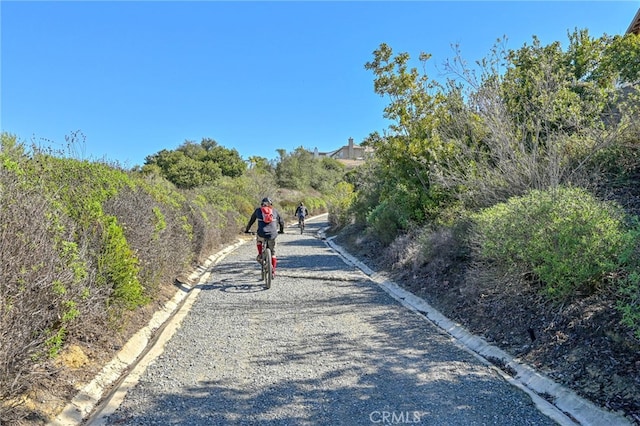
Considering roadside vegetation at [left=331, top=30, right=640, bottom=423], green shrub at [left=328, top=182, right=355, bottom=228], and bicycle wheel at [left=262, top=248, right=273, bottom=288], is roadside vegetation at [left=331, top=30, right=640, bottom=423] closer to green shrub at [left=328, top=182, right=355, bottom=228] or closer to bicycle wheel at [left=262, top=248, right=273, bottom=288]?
bicycle wheel at [left=262, top=248, right=273, bottom=288]

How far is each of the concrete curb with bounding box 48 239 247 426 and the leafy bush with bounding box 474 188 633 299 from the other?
188 inches

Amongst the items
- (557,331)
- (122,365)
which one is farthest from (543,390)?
(122,365)

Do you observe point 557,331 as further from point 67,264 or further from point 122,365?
point 67,264

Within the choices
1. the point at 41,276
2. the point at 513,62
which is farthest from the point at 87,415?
the point at 513,62

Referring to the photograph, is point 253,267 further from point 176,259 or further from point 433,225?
point 433,225

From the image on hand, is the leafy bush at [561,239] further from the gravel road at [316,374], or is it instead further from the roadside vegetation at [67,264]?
the roadside vegetation at [67,264]

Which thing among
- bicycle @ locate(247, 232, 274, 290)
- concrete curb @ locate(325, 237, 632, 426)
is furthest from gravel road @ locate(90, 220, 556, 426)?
bicycle @ locate(247, 232, 274, 290)

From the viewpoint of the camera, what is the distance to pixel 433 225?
36.2ft

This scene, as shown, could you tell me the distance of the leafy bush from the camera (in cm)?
462

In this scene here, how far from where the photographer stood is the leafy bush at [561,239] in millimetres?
4617

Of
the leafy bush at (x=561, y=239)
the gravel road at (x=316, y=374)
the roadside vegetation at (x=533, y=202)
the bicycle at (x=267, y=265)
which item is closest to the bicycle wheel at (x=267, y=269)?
the bicycle at (x=267, y=265)

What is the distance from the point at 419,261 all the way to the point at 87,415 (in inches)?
281
